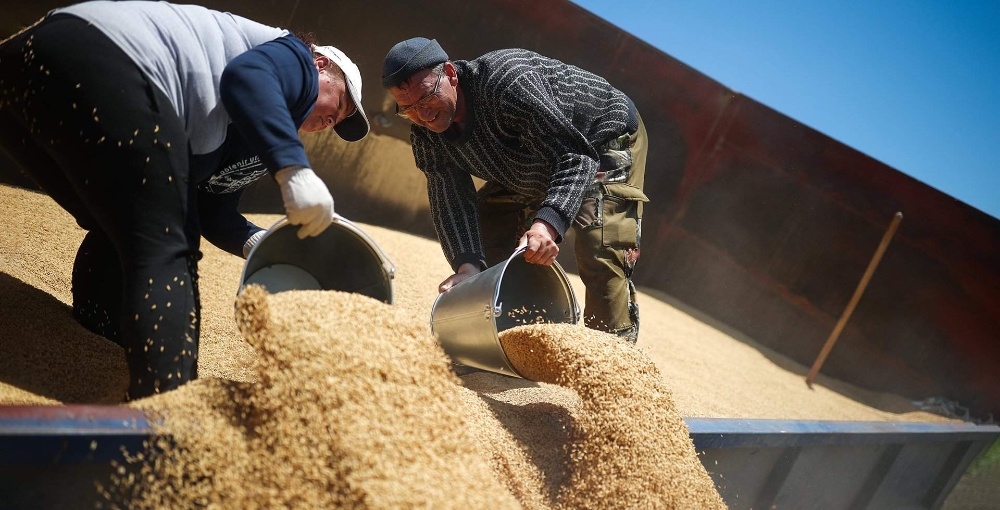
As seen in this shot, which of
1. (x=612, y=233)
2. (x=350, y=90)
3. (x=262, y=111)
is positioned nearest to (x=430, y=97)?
(x=350, y=90)

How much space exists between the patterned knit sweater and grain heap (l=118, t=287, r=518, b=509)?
971 mm

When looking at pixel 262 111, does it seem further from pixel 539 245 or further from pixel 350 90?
pixel 539 245

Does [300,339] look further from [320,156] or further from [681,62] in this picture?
[681,62]

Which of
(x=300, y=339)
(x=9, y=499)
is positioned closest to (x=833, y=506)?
(x=300, y=339)

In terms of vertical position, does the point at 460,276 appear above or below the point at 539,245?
below

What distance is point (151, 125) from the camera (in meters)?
1.47

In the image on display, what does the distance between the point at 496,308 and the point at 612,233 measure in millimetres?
807

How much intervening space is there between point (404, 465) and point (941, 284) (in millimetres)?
5414

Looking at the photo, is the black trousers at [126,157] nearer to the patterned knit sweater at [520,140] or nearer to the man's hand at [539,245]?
the man's hand at [539,245]

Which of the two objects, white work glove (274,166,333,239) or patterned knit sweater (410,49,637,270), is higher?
patterned knit sweater (410,49,637,270)

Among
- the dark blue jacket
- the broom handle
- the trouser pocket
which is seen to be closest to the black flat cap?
the dark blue jacket

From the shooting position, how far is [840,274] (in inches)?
223

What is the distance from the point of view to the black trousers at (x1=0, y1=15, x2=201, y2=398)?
1433mm

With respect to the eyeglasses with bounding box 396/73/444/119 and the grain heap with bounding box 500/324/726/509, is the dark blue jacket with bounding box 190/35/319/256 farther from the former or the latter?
the grain heap with bounding box 500/324/726/509
